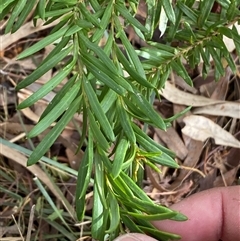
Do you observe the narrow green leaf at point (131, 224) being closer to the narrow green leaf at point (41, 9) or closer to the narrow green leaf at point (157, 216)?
the narrow green leaf at point (157, 216)

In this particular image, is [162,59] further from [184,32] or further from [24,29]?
[24,29]

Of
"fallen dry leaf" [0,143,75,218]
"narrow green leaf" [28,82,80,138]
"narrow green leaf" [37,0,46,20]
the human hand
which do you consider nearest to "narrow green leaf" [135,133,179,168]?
"narrow green leaf" [28,82,80,138]

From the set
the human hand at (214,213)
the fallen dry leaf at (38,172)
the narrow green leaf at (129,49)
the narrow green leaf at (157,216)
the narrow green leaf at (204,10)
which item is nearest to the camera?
the narrow green leaf at (157,216)

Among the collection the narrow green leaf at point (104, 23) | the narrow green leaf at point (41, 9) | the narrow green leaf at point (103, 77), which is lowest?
the narrow green leaf at point (103, 77)

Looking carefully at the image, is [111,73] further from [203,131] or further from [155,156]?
[203,131]

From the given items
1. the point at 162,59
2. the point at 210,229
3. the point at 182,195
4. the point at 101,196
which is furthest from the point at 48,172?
the point at 101,196

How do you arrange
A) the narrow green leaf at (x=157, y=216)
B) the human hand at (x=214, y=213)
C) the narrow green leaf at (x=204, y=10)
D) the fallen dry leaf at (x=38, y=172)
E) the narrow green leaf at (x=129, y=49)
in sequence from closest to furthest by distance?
the narrow green leaf at (x=157, y=216) < the narrow green leaf at (x=129, y=49) < the narrow green leaf at (x=204, y=10) < the human hand at (x=214, y=213) < the fallen dry leaf at (x=38, y=172)

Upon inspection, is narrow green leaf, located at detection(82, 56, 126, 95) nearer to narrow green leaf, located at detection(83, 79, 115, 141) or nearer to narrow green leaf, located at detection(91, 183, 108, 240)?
narrow green leaf, located at detection(83, 79, 115, 141)

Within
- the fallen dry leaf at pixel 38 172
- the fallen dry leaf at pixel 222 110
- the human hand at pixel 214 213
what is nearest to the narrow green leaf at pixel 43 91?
the human hand at pixel 214 213
